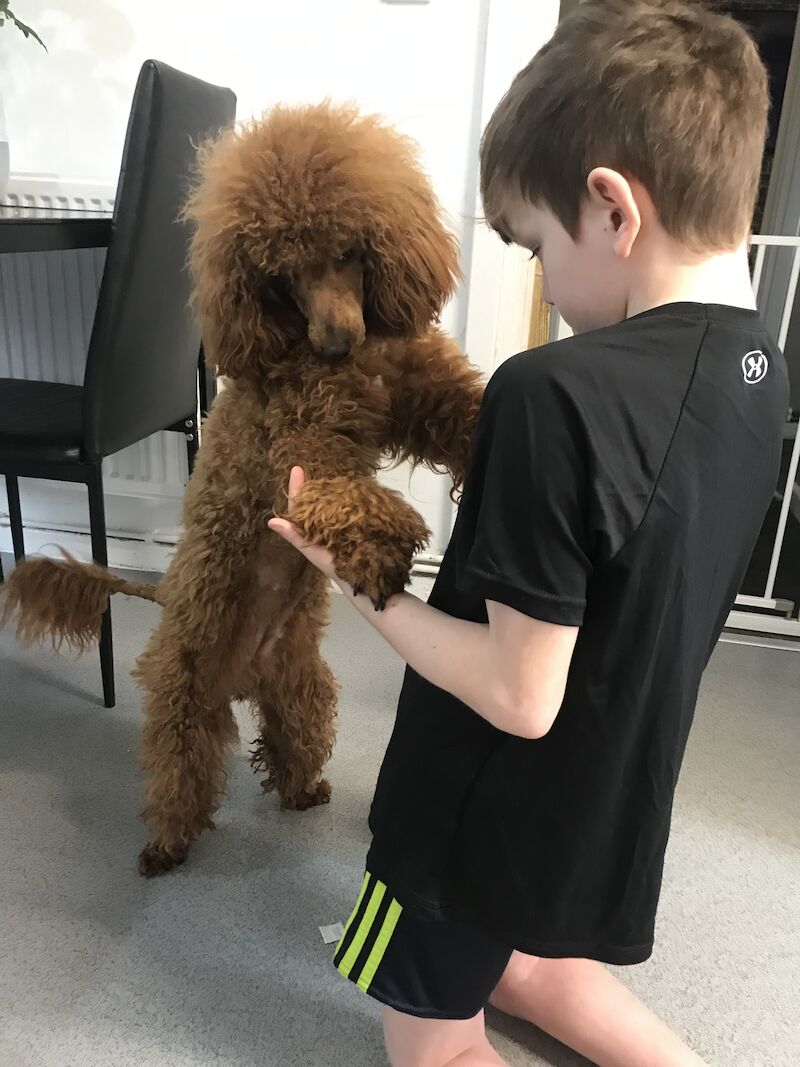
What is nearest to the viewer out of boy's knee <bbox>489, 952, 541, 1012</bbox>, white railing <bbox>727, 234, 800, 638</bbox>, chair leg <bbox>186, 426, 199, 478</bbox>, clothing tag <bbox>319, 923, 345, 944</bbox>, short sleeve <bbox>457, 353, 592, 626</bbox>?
short sleeve <bbox>457, 353, 592, 626</bbox>

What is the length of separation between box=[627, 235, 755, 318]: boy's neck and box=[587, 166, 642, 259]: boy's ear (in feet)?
0.07

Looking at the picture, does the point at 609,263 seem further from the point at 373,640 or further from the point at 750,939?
the point at 373,640

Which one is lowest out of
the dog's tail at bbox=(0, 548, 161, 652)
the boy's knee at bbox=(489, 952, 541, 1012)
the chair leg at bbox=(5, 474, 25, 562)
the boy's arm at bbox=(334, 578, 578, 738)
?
the boy's knee at bbox=(489, 952, 541, 1012)

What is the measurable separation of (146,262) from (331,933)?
3.41 feet

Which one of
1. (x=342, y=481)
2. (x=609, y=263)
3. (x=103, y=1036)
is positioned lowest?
(x=103, y=1036)

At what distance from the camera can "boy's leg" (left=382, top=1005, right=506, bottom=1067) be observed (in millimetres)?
856

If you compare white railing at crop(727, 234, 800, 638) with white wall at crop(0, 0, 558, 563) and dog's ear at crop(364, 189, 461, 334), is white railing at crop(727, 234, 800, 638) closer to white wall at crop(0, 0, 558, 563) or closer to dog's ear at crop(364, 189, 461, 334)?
white wall at crop(0, 0, 558, 563)

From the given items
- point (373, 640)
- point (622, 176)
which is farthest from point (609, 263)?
point (373, 640)

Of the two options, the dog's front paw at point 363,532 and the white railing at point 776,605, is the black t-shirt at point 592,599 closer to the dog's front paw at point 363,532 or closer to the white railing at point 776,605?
the dog's front paw at point 363,532

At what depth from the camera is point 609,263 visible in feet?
2.06

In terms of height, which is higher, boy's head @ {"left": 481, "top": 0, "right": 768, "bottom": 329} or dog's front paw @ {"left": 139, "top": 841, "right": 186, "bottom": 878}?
boy's head @ {"left": 481, "top": 0, "right": 768, "bottom": 329}

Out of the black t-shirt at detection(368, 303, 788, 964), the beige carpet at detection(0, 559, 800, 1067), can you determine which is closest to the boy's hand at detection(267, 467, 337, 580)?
the black t-shirt at detection(368, 303, 788, 964)

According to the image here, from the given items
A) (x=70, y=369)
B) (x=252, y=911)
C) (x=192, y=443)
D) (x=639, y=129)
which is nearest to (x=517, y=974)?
(x=252, y=911)

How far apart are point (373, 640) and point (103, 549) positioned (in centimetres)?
68
